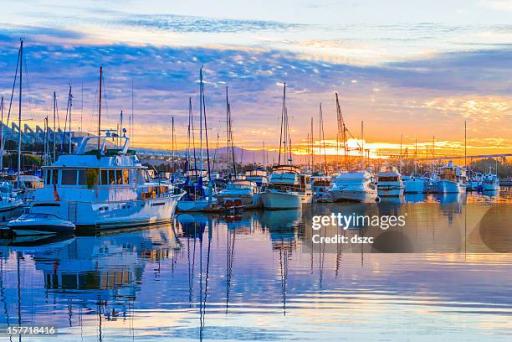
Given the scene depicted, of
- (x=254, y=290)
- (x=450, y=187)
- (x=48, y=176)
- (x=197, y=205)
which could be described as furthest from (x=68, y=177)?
(x=450, y=187)

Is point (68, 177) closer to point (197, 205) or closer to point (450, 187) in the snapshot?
point (197, 205)

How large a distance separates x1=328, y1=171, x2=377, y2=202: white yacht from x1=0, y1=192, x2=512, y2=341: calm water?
129ft

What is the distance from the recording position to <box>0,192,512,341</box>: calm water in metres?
15.4

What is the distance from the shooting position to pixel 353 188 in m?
74.2

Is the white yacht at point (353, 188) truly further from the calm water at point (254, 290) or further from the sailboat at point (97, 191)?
the calm water at point (254, 290)

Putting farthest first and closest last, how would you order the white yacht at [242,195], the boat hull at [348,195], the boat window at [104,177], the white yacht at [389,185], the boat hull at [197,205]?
the white yacht at [389,185] → the boat hull at [348,195] → the white yacht at [242,195] → the boat hull at [197,205] → the boat window at [104,177]

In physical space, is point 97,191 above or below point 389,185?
above

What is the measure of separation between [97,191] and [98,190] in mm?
60

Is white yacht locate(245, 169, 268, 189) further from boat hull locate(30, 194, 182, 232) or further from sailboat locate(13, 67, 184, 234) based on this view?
sailboat locate(13, 67, 184, 234)

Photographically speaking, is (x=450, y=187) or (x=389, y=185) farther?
(x=450, y=187)

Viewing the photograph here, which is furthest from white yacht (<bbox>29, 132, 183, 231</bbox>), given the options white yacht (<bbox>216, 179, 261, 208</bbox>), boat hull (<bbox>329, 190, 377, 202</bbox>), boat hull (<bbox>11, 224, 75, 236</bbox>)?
Result: boat hull (<bbox>329, 190, 377, 202</bbox>)

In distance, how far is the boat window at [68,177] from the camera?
3794cm

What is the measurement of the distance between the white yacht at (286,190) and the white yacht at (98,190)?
59.1 ft

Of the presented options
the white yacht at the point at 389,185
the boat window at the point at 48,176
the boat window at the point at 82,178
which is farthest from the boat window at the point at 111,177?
the white yacht at the point at 389,185
